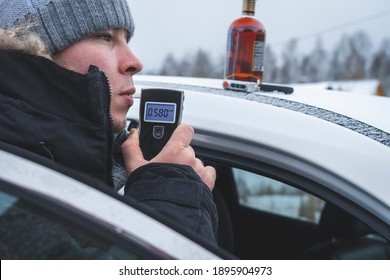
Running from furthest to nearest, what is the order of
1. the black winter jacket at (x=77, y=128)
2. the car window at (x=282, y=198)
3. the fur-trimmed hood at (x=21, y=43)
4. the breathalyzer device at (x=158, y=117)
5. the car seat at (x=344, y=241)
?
the car window at (x=282, y=198)
the car seat at (x=344, y=241)
the breathalyzer device at (x=158, y=117)
the fur-trimmed hood at (x=21, y=43)
the black winter jacket at (x=77, y=128)


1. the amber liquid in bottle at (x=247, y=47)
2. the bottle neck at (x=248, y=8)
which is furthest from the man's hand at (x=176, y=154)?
the bottle neck at (x=248, y=8)

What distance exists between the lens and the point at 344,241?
264 centimetres

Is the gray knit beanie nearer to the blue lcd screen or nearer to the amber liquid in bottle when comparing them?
the blue lcd screen

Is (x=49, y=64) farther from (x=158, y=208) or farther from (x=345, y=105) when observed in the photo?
(x=345, y=105)

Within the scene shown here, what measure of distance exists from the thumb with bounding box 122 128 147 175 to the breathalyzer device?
0.03 m

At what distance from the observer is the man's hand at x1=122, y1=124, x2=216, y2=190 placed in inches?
54.8

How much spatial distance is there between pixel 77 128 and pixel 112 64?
0.33 metres

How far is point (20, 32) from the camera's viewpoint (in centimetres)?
148

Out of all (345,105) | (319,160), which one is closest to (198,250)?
(319,160)

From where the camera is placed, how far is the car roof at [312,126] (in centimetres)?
141

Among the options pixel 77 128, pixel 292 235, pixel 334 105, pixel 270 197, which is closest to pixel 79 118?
pixel 77 128

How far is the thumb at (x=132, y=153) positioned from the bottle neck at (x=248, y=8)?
2.71 ft

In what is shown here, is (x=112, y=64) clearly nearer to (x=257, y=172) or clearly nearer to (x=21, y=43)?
(x=21, y=43)

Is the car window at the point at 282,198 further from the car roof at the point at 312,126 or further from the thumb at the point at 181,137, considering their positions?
the thumb at the point at 181,137
